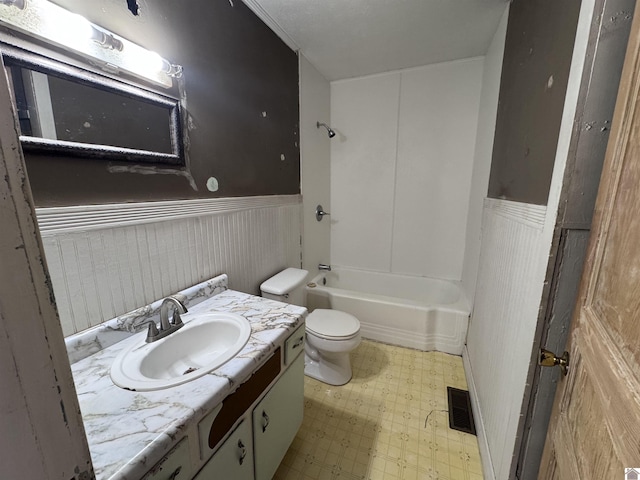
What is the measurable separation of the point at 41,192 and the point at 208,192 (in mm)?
651

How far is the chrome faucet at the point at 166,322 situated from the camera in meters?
0.99

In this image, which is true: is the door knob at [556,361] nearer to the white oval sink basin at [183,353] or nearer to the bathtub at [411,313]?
the white oval sink basin at [183,353]

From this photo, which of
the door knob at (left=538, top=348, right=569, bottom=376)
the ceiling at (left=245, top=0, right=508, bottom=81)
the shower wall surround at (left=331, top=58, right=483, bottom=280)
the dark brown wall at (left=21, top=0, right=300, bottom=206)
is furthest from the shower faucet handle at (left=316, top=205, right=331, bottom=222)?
the door knob at (left=538, top=348, right=569, bottom=376)

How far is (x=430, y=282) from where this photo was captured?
2.69 meters

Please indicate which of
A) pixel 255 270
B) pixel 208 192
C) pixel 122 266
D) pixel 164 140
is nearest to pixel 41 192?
pixel 122 266

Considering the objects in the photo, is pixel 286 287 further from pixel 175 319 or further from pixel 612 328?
pixel 612 328

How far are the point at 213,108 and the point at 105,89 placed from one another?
0.52 meters

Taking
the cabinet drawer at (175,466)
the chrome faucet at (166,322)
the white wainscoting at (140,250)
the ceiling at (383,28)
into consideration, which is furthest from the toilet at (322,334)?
the ceiling at (383,28)

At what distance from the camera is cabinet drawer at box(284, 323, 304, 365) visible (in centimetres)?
111

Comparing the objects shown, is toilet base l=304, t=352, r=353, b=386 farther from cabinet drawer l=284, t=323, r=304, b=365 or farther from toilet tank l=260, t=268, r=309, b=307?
cabinet drawer l=284, t=323, r=304, b=365

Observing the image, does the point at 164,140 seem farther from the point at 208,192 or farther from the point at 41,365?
the point at 41,365

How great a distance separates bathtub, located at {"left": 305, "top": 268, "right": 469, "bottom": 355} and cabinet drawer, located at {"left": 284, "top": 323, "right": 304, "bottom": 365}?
1.16m

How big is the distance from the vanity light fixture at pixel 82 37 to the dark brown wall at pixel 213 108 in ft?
0.17

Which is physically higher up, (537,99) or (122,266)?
(537,99)
